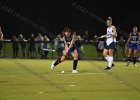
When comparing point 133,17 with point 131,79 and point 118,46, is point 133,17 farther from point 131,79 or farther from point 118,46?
point 131,79

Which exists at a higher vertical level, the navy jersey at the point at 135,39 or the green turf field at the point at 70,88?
the navy jersey at the point at 135,39

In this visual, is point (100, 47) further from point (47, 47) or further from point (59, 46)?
point (47, 47)

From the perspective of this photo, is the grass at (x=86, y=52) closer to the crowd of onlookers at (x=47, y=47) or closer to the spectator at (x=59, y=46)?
the crowd of onlookers at (x=47, y=47)

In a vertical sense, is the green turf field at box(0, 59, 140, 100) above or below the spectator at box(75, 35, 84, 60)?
below

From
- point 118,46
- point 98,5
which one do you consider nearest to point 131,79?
point 118,46

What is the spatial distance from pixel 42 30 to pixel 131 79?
3473 cm

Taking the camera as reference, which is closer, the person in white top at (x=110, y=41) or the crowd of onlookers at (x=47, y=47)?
the person in white top at (x=110, y=41)

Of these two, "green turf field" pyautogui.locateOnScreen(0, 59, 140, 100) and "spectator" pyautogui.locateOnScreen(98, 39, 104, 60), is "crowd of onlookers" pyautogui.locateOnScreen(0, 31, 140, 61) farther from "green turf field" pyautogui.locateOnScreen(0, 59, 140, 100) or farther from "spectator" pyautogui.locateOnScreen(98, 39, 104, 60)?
"green turf field" pyautogui.locateOnScreen(0, 59, 140, 100)

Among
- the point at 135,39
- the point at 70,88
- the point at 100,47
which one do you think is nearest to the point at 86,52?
the point at 100,47

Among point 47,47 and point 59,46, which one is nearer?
point 59,46

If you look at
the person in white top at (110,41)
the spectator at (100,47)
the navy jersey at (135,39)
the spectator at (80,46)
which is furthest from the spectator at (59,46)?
the person in white top at (110,41)

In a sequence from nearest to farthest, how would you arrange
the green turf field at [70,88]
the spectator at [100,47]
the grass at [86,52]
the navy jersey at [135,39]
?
1. the green turf field at [70,88]
2. the navy jersey at [135,39]
3. the spectator at [100,47]
4. the grass at [86,52]

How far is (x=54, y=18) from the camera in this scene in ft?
183

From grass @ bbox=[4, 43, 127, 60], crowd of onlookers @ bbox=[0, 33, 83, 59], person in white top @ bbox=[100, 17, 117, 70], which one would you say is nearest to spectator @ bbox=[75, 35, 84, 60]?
crowd of onlookers @ bbox=[0, 33, 83, 59]
